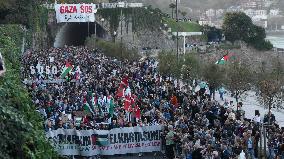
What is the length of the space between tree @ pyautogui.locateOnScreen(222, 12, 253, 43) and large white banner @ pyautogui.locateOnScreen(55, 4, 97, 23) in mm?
25543

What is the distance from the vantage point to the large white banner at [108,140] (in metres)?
17.1

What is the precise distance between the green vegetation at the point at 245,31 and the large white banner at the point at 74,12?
1006 inches

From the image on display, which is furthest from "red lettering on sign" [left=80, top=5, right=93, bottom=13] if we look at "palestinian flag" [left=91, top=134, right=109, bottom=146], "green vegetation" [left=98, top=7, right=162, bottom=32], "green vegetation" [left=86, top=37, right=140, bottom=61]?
"palestinian flag" [left=91, top=134, right=109, bottom=146]

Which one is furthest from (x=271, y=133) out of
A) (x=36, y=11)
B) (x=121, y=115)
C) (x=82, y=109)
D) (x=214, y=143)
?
(x=36, y=11)

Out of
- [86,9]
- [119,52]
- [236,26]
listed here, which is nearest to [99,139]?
[119,52]

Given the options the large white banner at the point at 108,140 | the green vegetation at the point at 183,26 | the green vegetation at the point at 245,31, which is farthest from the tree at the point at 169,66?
the green vegetation at the point at 183,26

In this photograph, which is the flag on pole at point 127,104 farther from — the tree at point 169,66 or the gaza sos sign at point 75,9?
the gaza sos sign at point 75,9

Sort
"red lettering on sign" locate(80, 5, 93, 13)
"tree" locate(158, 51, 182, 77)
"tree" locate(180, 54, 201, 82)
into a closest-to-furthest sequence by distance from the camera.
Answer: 1. "tree" locate(180, 54, 201, 82)
2. "tree" locate(158, 51, 182, 77)
3. "red lettering on sign" locate(80, 5, 93, 13)

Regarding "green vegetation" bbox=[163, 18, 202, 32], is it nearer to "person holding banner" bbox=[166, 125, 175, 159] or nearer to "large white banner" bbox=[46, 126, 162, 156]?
"large white banner" bbox=[46, 126, 162, 156]

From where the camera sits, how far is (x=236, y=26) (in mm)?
82188

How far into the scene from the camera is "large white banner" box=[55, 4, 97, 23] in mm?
63312

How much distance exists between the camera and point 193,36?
294ft

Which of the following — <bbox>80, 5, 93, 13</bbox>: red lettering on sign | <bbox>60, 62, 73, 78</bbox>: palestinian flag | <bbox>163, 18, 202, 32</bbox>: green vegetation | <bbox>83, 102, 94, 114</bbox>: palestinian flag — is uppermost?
<bbox>80, 5, 93, 13</bbox>: red lettering on sign

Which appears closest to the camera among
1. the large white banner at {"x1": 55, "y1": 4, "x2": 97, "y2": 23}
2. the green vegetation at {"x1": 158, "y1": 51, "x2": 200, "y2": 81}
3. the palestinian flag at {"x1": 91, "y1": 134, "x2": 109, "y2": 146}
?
the palestinian flag at {"x1": 91, "y1": 134, "x2": 109, "y2": 146}
